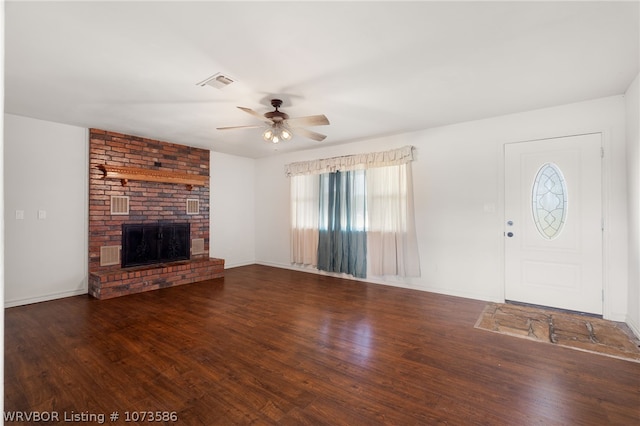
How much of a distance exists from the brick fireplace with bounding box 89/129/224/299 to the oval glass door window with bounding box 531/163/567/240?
5.29m

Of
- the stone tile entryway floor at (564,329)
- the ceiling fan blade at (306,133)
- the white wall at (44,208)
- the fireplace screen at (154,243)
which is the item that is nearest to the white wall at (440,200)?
the white wall at (44,208)

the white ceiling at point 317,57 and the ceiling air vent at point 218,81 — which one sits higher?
the white ceiling at point 317,57

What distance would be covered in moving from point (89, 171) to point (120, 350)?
10.8 feet

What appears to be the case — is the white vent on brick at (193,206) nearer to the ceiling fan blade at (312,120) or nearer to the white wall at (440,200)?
the white wall at (440,200)

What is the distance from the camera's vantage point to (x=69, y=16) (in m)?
2.05

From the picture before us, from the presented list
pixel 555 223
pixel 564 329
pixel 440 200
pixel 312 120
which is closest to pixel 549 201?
pixel 555 223

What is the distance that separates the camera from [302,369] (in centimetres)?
242

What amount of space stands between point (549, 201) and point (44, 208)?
697 cm

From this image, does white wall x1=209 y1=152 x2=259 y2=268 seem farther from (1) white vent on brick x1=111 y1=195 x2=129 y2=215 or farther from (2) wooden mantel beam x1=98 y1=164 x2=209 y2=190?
(1) white vent on brick x1=111 y1=195 x2=129 y2=215

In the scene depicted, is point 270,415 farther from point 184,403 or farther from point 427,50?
point 427,50

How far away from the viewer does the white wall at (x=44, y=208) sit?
4039mm

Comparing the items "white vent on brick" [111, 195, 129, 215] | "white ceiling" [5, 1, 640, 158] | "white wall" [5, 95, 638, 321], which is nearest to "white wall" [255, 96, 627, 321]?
"white wall" [5, 95, 638, 321]

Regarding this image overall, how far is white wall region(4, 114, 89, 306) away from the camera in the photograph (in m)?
4.04

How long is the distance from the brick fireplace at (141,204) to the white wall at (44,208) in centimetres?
18
